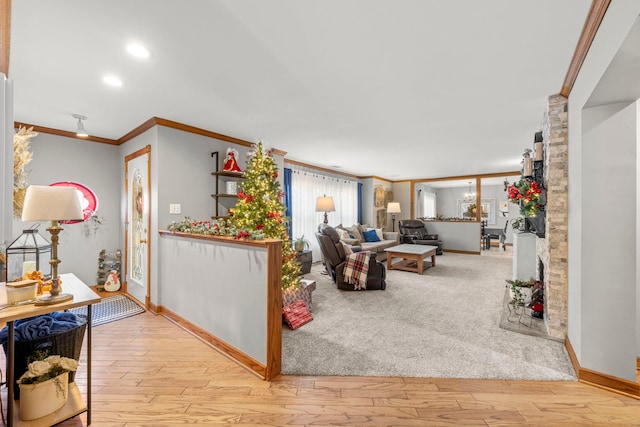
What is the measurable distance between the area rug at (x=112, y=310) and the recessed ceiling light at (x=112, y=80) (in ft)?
8.42

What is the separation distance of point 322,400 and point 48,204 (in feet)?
6.86

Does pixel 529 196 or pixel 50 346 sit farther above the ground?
pixel 529 196

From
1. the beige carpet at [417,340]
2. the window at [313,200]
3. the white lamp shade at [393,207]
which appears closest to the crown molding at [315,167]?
the window at [313,200]

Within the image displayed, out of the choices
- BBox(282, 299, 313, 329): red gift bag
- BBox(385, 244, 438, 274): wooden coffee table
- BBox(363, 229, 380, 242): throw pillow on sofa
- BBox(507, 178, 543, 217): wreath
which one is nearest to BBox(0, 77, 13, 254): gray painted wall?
BBox(282, 299, 313, 329): red gift bag

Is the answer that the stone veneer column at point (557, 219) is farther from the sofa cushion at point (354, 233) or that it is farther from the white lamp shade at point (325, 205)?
the sofa cushion at point (354, 233)

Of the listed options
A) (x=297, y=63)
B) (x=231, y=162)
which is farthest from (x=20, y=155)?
(x=231, y=162)

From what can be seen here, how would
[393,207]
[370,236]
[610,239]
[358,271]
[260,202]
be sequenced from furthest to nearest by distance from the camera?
[393,207]
[370,236]
[358,271]
[260,202]
[610,239]

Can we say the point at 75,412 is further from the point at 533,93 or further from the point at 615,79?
the point at 533,93

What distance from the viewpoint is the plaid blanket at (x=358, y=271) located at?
14.2ft

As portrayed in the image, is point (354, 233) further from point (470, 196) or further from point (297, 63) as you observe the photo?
point (470, 196)

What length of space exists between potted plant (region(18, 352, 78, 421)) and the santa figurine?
111 inches

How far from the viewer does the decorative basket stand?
182cm

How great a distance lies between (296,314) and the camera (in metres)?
3.12

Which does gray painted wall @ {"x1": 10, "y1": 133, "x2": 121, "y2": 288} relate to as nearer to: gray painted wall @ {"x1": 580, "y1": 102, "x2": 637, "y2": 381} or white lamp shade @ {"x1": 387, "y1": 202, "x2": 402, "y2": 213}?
gray painted wall @ {"x1": 580, "y1": 102, "x2": 637, "y2": 381}
